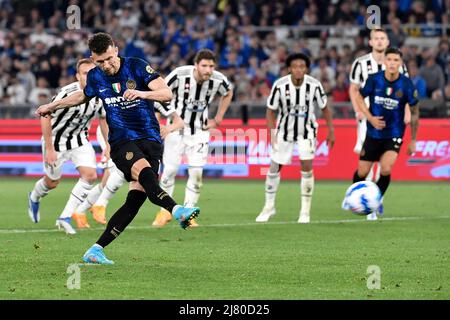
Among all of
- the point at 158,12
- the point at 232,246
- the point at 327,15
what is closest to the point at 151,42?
the point at 158,12

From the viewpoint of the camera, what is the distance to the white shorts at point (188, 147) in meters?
14.4

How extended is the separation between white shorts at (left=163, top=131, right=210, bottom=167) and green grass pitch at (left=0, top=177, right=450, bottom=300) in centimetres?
81

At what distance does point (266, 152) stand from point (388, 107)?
6.39 metres

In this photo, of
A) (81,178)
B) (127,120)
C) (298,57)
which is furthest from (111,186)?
(127,120)

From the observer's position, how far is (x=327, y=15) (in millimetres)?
26031

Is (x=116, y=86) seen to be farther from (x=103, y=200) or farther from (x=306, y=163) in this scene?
(x=306, y=163)

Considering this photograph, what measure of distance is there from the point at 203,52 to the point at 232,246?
329cm

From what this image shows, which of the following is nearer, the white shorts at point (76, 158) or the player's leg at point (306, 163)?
the white shorts at point (76, 158)

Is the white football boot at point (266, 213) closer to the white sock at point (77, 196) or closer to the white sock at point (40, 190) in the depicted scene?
the white sock at point (77, 196)

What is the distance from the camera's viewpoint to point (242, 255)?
10.8 meters

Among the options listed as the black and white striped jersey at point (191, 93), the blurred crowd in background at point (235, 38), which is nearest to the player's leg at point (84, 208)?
Answer: the black and white striped jersey at point (191, 93)

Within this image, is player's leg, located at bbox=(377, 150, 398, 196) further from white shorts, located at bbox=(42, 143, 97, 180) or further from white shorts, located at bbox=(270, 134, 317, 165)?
white shorts, located at bbox=(42, 143, 97, 180)

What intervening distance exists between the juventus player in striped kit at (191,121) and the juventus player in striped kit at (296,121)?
75 cm

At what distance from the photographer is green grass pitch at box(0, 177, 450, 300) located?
845cm
